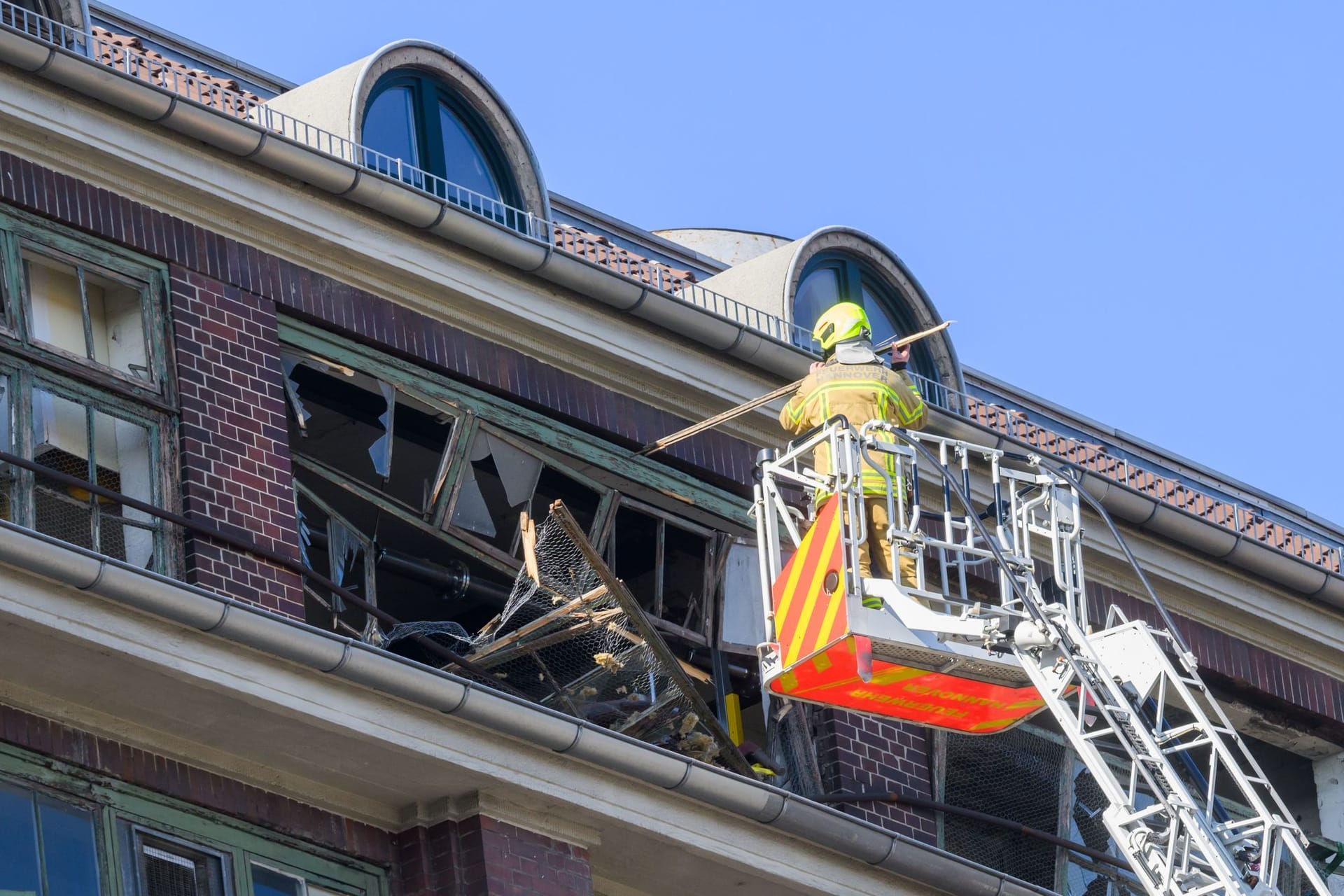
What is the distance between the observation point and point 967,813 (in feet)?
63.0

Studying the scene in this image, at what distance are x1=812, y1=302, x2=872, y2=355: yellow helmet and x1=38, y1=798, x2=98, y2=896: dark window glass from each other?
5930mm

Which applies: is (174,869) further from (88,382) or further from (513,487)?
(513,487)

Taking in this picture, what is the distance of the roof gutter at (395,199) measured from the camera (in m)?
16.6

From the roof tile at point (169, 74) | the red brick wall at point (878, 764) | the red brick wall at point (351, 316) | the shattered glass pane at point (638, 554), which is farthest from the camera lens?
the shattered glass pane at point (638, 554)

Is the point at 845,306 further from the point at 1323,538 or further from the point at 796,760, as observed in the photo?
the point at 1323,538

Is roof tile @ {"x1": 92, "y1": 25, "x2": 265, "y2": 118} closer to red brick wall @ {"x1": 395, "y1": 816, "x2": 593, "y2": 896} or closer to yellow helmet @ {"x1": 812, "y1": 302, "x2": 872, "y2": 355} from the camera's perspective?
yellow helmet @ {"x1": 812, "y1": 302, "x2": 872, "y2": 355}

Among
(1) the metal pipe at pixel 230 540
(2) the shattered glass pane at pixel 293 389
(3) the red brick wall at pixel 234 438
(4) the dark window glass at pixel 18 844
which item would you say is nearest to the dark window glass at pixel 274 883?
(4) the dark window glass at pixel 18 844

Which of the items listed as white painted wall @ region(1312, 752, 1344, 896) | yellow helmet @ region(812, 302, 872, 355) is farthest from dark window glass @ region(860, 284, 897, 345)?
white painted wall @ region(1312, 752, 1344, 896)

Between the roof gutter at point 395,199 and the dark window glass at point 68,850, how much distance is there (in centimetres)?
434

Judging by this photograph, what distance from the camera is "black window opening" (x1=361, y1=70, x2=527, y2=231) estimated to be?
752 inches

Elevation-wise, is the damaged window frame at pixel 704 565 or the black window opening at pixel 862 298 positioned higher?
the black window opening at pixel 862 298

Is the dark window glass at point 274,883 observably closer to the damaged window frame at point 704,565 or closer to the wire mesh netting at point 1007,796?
the damaged window frame at point 704,565

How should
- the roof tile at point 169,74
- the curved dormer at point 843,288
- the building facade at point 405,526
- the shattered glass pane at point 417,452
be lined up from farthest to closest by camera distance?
the curved dormer at point 843,288 < the shattered glass pane at point 417,452 < the roof tile at point 169,74 < the building facade at point 405,526

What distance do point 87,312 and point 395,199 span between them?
217 centimetres
